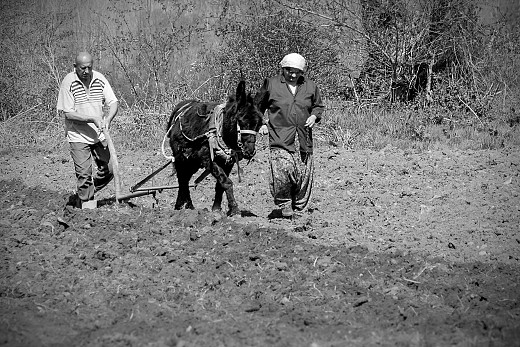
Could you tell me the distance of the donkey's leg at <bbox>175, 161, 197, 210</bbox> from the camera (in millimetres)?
10320

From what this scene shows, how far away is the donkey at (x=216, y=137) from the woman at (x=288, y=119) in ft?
0.77

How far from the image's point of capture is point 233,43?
17.1m

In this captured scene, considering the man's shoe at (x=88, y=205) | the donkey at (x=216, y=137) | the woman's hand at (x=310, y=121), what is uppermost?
the woman's hand at (x=310, y=121)

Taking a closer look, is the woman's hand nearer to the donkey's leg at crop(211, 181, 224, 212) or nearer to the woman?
the woman

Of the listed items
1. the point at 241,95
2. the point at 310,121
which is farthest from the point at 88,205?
the point at 310,121

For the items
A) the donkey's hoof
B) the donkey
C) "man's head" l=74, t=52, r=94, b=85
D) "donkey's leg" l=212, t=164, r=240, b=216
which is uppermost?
"man's head" l=74, t=52, r=94, b=85

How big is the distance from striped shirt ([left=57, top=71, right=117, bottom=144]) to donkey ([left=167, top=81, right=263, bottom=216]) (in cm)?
108

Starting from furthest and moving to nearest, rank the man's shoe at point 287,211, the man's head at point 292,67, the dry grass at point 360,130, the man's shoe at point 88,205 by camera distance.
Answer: the dry grass at point 360,130 < the man's shoe at point 88,205 < the man's shoe at point 287,211 < the man's head at point 292,67

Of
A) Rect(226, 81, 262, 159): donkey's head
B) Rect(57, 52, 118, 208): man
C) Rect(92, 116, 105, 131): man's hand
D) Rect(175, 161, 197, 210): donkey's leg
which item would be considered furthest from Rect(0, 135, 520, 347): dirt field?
Rect(92, 116, 105, 131): man's hand

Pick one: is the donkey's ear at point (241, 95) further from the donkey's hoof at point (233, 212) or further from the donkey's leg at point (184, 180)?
the donkey's leg at point (184, 180)

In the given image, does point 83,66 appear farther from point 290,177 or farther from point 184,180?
point 290,177

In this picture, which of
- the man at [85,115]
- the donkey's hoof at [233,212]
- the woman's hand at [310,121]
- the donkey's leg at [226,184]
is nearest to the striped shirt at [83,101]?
the man at [85,115]

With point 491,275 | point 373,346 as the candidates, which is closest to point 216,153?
point 491,275

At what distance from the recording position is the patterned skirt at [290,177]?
9.28m
